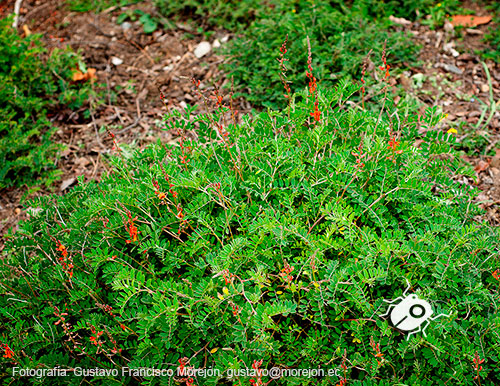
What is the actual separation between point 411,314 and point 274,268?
0.67 meters

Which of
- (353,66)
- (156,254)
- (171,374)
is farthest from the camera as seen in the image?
(353,66)

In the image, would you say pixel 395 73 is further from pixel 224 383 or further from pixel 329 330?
pixel 224 383

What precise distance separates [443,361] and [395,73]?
9.65ft

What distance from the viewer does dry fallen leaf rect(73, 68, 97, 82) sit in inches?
181

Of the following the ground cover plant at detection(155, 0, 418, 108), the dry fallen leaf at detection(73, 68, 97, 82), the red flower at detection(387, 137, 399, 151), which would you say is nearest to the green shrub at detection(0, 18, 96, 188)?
the dry fallen leaf at detection(73, 68, 97, 82)

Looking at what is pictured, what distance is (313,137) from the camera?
99.4 inches

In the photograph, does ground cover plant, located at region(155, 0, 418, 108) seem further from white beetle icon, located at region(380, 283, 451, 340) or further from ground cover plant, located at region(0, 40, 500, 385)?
white beetle icon, located at region(380, 283, 451, 340)

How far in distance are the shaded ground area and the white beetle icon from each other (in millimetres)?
1634

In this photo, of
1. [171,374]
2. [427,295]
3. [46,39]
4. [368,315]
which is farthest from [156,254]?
[46,39]

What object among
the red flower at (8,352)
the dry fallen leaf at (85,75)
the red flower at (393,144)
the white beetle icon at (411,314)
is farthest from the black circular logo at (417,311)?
the dry fallen leaf at (85,75)

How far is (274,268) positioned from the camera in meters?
2.20

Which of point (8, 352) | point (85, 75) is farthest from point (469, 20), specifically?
point (8, 352)

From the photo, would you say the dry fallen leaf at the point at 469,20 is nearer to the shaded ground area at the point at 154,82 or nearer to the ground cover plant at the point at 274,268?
the shaded ground area at the point at 154,82

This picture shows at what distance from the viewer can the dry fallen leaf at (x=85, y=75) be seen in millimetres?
4602
